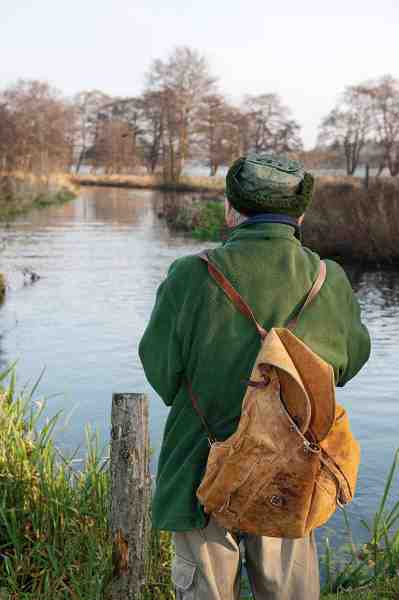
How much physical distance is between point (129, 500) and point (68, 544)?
0.52 meters

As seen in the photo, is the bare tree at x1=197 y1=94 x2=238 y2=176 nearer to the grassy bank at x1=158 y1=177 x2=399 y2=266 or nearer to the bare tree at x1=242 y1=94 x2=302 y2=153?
the bare tree at x1=242 y1=94 x2=302 y2=153

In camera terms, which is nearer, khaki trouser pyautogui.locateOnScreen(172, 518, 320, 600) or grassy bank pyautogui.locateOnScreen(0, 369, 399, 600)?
khaki trouser pyautogui.locateOnScreen(172, 518, 320, 600)

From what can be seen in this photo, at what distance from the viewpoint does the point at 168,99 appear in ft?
189

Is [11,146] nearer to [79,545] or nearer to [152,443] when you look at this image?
[152,443]

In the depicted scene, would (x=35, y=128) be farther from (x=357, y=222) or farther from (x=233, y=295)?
(x=233, y=295)

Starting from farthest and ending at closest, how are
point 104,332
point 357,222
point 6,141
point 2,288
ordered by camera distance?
point 6,141
point 357,222
point 2,288
point 104,332

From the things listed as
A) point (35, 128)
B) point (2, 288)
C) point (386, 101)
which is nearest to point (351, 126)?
point (386, 101)

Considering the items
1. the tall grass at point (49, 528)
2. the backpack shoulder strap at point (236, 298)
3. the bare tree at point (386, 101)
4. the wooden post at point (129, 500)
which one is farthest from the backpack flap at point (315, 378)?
the bare tree at point (386, 101)

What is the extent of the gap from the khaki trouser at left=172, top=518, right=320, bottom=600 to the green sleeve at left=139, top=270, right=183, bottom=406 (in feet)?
1.48

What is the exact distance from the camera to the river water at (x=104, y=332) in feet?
23.3

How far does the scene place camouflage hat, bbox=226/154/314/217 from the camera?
235 cm

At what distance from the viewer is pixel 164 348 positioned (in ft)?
7.81

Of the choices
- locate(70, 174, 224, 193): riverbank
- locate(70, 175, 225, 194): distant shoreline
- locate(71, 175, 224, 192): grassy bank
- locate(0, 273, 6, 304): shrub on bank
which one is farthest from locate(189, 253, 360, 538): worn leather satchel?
locate(71, 175, 224, 192): grassy bank

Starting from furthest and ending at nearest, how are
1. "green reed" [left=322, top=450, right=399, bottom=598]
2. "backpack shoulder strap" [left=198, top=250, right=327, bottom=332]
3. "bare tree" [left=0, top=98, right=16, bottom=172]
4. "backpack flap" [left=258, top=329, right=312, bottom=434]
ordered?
"bare tree" [left=0, top=98, right=16, bottom=172]
"green reed" [left=322, top=450, right=399, bottom=598]
"backpack shoulder strap" [left=198, top=250, right=327, bottom=332]
"backpack flap" [left=258, top=329, right=312, bottom=434]
